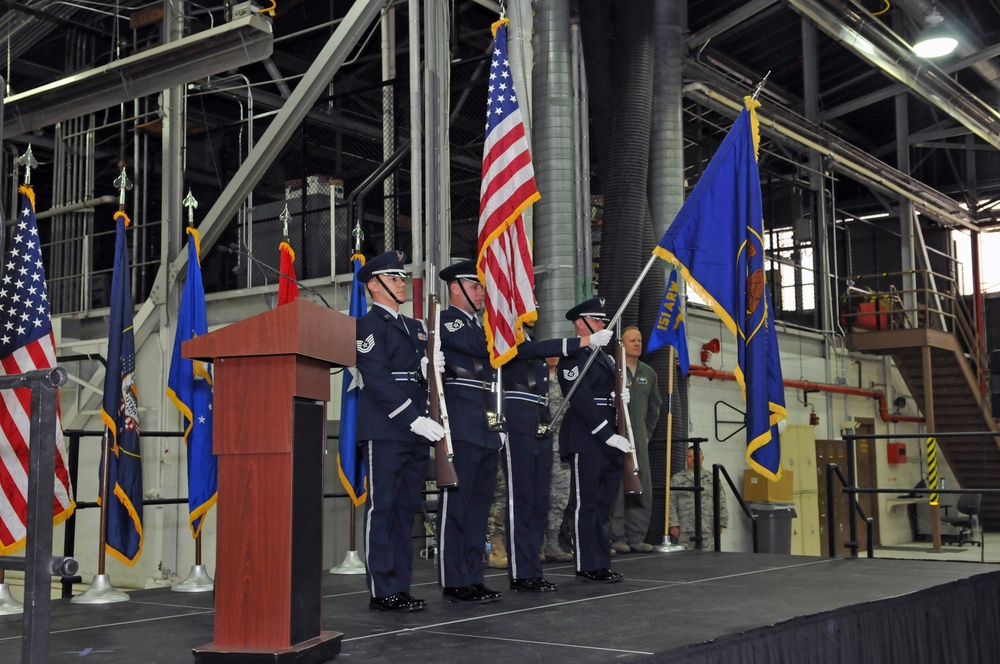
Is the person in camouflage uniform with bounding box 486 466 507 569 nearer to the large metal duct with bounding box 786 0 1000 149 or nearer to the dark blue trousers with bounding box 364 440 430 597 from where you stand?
the dark blue trousers with bounding box 364 440 430 597

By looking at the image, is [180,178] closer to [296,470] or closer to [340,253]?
[340,253]

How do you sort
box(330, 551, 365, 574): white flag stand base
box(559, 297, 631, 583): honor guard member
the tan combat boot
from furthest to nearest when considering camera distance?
the tan combat boot < box(330, 551, 365, 574): white flag stand base < box(559, 297, 631, 583): honor guard member

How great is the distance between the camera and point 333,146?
1329 cm

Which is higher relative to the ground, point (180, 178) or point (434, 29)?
point (434, 29)

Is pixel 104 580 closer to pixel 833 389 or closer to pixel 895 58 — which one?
pixel 895 58

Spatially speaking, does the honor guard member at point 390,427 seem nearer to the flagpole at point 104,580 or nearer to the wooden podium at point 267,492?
the wooden podium at point 267,492

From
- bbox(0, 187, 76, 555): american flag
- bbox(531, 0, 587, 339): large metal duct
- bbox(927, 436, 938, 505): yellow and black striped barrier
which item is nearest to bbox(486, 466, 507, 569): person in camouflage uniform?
bbox(531, 0, 587, 339): large metal duct

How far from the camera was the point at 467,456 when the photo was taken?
491 cm

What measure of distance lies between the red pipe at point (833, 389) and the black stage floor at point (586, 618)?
6.12 metres

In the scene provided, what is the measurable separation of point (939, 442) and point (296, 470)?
1722 cm

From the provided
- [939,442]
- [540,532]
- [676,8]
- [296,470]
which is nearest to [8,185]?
[676,8]

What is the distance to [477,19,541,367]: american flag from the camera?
5152 mm

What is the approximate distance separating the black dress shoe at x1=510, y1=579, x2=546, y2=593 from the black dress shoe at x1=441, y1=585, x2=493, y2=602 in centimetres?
48

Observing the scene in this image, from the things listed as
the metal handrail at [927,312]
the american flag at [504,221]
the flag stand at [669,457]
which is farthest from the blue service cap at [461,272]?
the metal handrail at [927,312]
